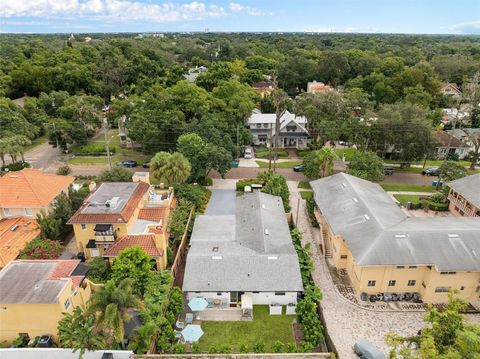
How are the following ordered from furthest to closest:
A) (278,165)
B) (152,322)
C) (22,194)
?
(278,165), (22,194), (152,322)

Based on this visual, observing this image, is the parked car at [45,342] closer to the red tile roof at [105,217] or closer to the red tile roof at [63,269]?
the red tile roof at [63,269]

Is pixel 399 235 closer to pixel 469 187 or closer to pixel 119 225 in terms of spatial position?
→ pixel 469 187

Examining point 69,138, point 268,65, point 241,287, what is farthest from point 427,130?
point 268,65

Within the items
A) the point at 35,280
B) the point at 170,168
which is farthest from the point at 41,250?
the point at 170,168

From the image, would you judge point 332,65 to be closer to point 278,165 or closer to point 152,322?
point 278,165

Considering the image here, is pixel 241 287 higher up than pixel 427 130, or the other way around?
pixel 427 130

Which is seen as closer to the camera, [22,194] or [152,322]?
[152,322]
